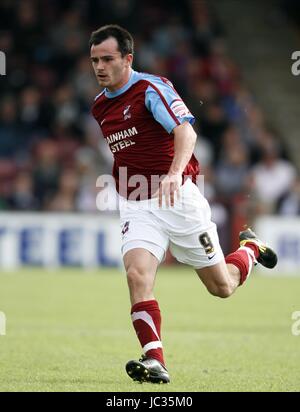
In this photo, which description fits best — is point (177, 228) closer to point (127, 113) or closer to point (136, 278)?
point (136, 278)

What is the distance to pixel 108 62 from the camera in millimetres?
7250

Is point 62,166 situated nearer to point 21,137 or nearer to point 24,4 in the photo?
point 21,137

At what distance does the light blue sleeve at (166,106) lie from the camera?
7.14m

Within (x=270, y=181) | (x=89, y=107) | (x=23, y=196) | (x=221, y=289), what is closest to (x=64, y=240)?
(x=23, y=196)

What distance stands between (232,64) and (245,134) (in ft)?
10.9

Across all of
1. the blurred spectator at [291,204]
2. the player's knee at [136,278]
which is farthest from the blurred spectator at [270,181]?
the player's knee at [136,278]

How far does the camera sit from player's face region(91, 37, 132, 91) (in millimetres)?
7227

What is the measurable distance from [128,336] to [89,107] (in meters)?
10.4

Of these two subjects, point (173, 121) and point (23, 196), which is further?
point (23, 196)

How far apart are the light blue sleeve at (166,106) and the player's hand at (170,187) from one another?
450mm

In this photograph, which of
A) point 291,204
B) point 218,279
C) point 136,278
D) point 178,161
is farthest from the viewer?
point 291,204

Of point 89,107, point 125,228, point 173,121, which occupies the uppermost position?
point 173,121

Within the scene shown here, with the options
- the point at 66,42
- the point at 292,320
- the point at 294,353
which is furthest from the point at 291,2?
the point at 294,353

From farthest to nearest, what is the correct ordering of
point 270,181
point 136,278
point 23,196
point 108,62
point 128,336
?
1. point 270,181
2. point 23,196
3. point 128,336
4. point 108,62
5. point 136,278
